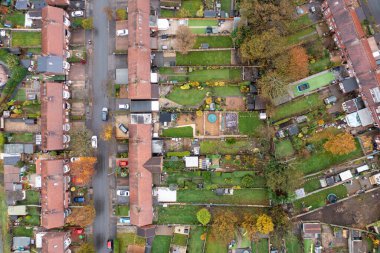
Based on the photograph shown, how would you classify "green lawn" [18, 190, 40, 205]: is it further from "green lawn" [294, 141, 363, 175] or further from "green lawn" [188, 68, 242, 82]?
"green lawn" [294, 141, 363, 175]

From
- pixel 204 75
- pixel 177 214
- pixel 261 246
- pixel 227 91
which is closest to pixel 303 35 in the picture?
pixel 227 91

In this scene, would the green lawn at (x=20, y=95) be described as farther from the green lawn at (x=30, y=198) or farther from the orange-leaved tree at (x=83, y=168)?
the green lawn at (x=30, y=198)

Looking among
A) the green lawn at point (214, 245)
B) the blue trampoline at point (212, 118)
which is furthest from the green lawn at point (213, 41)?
the green lawn at point (214, 245)

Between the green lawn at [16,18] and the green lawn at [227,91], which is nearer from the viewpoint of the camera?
the green lawn at [227,91]

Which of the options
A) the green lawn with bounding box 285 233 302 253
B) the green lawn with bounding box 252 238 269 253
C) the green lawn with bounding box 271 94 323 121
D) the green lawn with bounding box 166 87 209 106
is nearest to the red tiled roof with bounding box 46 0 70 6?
the green lawn with bounding box 166 87 209 106

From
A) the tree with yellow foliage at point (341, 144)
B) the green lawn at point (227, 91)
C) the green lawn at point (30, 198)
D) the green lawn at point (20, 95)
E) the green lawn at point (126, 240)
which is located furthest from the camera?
the green lawn at point (20, 95)

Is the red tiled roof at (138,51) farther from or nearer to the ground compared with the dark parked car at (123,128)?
farther from the ground
